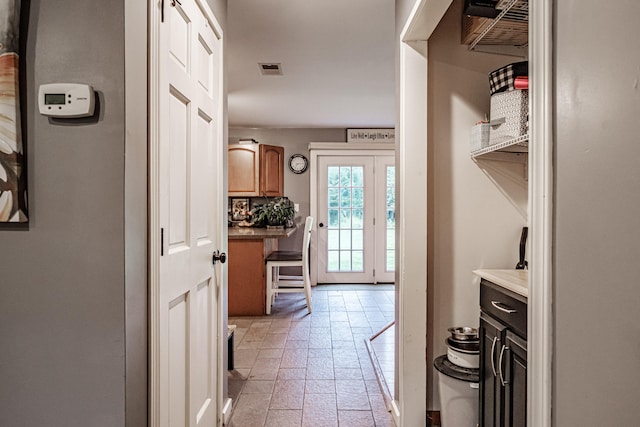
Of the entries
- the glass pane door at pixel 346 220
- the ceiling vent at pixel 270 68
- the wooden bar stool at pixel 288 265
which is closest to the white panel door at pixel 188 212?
the ceiling vent at pixel 270 68

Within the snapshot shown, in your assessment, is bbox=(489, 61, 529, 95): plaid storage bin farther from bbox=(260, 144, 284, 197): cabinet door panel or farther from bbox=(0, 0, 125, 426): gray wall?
bbox=(260, 144, 284, 197): cabinet door panel

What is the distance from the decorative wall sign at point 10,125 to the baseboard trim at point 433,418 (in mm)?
1956

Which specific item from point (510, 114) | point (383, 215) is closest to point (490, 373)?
point (510, 114)

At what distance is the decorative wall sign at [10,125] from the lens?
112 centimetres

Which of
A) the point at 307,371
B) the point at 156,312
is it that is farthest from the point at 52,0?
the point at 307,371

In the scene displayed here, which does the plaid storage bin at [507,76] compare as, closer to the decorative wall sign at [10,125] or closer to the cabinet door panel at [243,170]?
the decorative wall sign at [10,125]

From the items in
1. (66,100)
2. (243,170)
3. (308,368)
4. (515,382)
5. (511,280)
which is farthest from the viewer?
(243,170)

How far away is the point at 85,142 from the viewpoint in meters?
1.15

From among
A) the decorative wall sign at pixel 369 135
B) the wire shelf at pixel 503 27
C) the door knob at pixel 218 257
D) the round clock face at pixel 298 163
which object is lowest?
the door knob at pixel 218 257

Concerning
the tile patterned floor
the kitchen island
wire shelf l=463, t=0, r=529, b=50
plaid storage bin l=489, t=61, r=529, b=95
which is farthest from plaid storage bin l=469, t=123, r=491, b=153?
the kitchen island

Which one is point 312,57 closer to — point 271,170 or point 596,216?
point 271,170

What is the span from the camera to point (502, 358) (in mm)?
1551

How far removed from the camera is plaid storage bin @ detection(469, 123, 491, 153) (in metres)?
2.03

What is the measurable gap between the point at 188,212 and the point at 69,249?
0.58 metres
